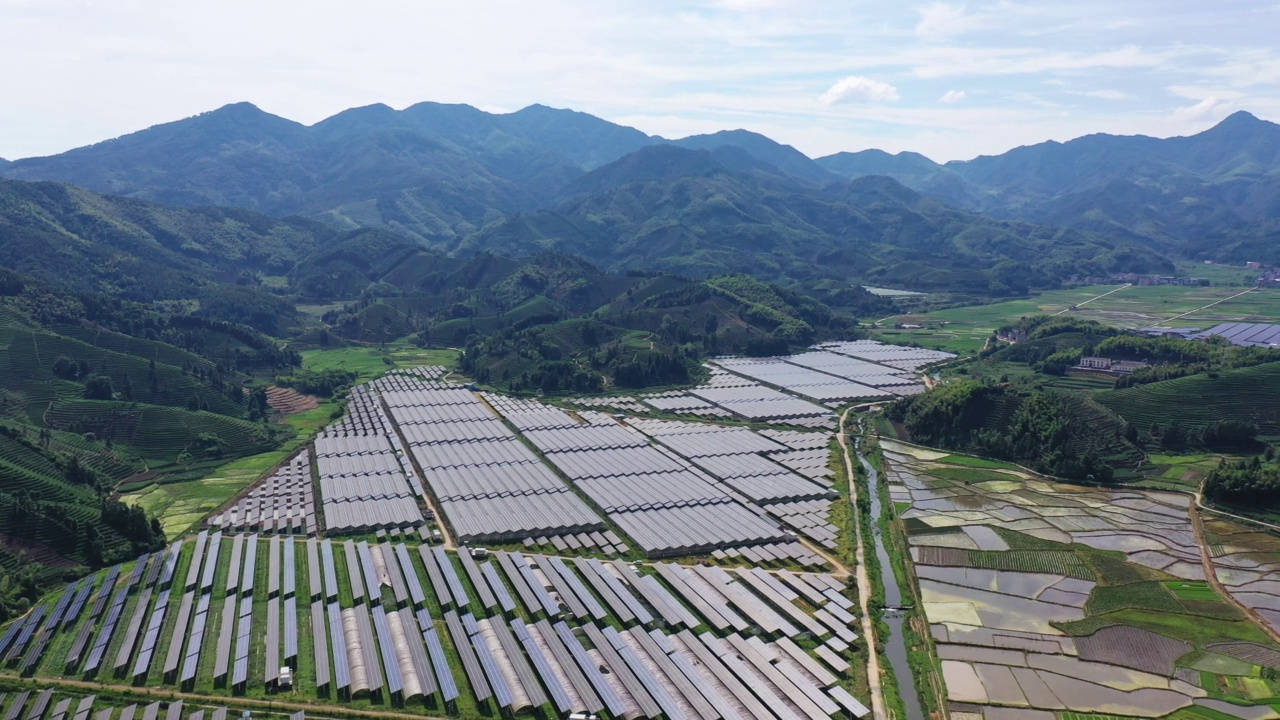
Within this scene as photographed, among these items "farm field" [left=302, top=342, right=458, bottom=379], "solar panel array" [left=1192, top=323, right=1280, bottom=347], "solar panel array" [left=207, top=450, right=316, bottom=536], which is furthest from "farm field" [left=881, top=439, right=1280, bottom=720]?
"farm field" [left=302, top=342, right=458, bottom=379]

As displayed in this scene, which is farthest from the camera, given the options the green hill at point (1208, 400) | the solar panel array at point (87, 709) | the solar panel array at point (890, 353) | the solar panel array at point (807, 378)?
the solar panel array at point (890, 353)

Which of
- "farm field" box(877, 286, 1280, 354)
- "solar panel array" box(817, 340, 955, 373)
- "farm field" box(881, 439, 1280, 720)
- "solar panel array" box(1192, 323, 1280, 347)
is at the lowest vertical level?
"farm field" box(881, 439, 1280, 720)

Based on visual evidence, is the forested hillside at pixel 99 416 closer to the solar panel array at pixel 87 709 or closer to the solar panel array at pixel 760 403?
the solar panel array at pixel 87 709

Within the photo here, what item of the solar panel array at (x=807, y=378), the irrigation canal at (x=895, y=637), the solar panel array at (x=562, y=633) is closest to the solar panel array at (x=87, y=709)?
the solar panel array at (x=562, y=633)

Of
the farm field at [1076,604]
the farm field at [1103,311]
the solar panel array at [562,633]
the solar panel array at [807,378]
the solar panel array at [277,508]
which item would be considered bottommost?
the farm field at [1076,604]

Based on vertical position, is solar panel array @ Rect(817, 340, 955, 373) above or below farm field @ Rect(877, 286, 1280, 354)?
below

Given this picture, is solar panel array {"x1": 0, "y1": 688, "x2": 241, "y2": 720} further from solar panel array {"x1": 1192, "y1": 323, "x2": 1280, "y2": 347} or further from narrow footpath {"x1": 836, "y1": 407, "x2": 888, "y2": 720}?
solar panel array {"x1": 1192, "y1": 323, "x2": 1280, "y2": 347}

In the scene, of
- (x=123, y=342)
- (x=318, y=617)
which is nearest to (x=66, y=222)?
(x=123, y=342)
